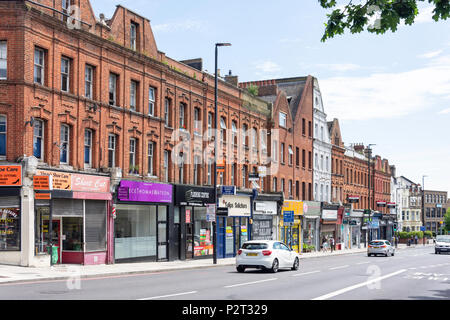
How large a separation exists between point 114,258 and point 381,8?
23.0 meters

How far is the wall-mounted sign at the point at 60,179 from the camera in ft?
88.6

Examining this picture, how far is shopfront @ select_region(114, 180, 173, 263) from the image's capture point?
32.0 meters

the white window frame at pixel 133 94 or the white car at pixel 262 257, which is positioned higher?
the white window frame at pixel 133 94

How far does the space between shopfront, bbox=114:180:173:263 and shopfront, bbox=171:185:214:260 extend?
109 centimetres

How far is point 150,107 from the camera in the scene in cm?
3581

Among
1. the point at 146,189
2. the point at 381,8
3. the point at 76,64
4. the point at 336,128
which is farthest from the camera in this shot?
the point at 336,128

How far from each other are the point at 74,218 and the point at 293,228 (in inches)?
1201

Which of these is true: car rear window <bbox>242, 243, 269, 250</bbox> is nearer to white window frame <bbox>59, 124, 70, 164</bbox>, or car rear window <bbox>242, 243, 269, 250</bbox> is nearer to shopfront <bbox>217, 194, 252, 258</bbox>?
white window frame <bbox>59, 124, 70, 164</bbox>

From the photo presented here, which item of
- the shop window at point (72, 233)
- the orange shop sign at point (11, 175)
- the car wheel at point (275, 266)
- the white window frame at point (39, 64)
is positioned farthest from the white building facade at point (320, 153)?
the orange shop sign at point (11, 175)

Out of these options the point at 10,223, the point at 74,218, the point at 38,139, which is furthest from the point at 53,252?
the point at 38,139

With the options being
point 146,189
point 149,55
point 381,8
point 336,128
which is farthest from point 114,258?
point 336,128

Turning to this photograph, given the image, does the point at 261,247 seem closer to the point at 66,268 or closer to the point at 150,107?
the point at 66,268

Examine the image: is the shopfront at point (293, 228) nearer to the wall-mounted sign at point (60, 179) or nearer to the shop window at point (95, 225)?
the shop window at point (95, 225)

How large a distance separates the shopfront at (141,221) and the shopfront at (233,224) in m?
7.49
